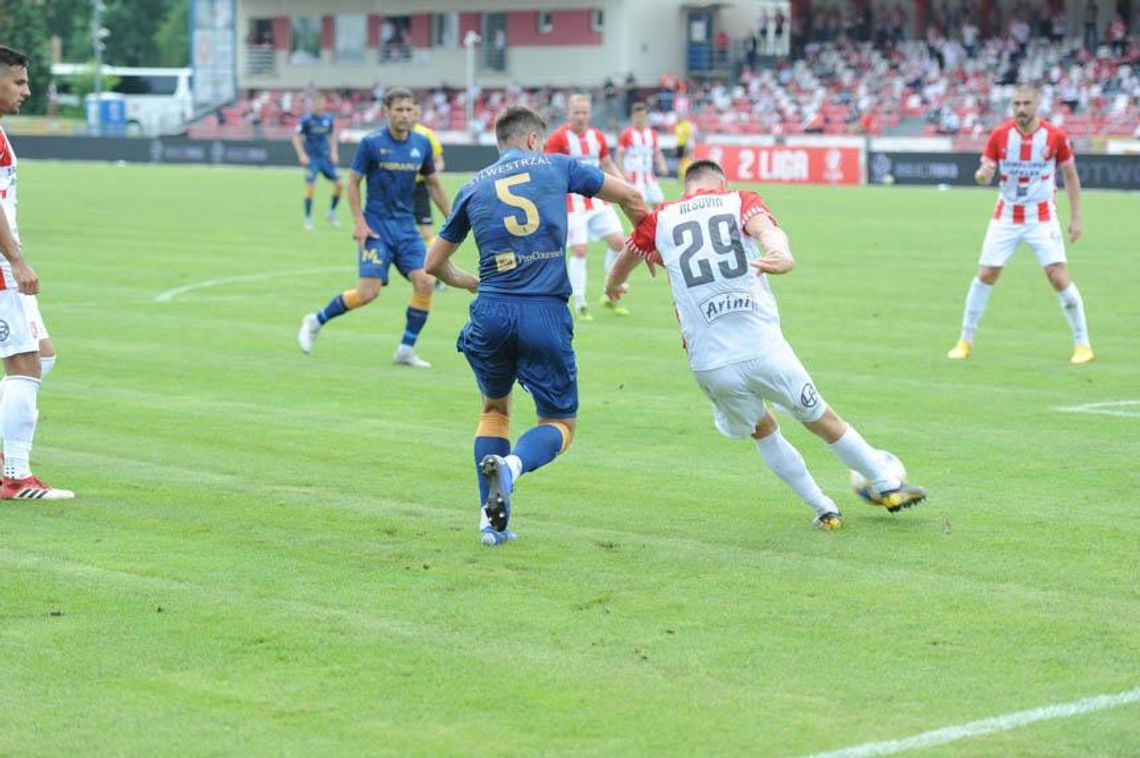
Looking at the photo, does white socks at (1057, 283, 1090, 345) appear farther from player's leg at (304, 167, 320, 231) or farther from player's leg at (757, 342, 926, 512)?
player's leg at (304, 167, 320, 231)

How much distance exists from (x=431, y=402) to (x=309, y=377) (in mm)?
1701

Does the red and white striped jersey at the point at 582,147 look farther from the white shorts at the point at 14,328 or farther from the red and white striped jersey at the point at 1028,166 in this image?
the white shorts at the point at 14,328

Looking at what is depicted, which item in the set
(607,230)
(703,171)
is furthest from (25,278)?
(607,230)

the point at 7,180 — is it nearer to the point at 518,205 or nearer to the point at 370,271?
the point at 518,205

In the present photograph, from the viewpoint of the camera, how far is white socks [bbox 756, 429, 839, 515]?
880cm

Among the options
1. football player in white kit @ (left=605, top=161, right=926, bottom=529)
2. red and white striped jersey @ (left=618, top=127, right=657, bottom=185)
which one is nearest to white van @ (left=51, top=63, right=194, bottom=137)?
red and white striped jersey @ (left=618, top=127, right=657, bottom=185)

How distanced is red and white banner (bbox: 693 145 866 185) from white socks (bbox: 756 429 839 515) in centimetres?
4063

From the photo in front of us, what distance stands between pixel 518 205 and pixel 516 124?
43 cm

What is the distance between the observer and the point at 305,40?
83250mm

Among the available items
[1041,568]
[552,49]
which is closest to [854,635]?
[1041,568]

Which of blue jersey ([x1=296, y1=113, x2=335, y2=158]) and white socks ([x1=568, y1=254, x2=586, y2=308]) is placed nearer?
white socks ([x1=568, y1=254, x2=586, y2=308])

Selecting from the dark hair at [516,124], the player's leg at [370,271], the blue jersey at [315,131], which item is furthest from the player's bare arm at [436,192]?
the blue jersey at [315,131]

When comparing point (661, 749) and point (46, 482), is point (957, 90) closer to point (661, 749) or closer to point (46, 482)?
point (46, 482)

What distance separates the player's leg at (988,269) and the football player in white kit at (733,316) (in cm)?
722
